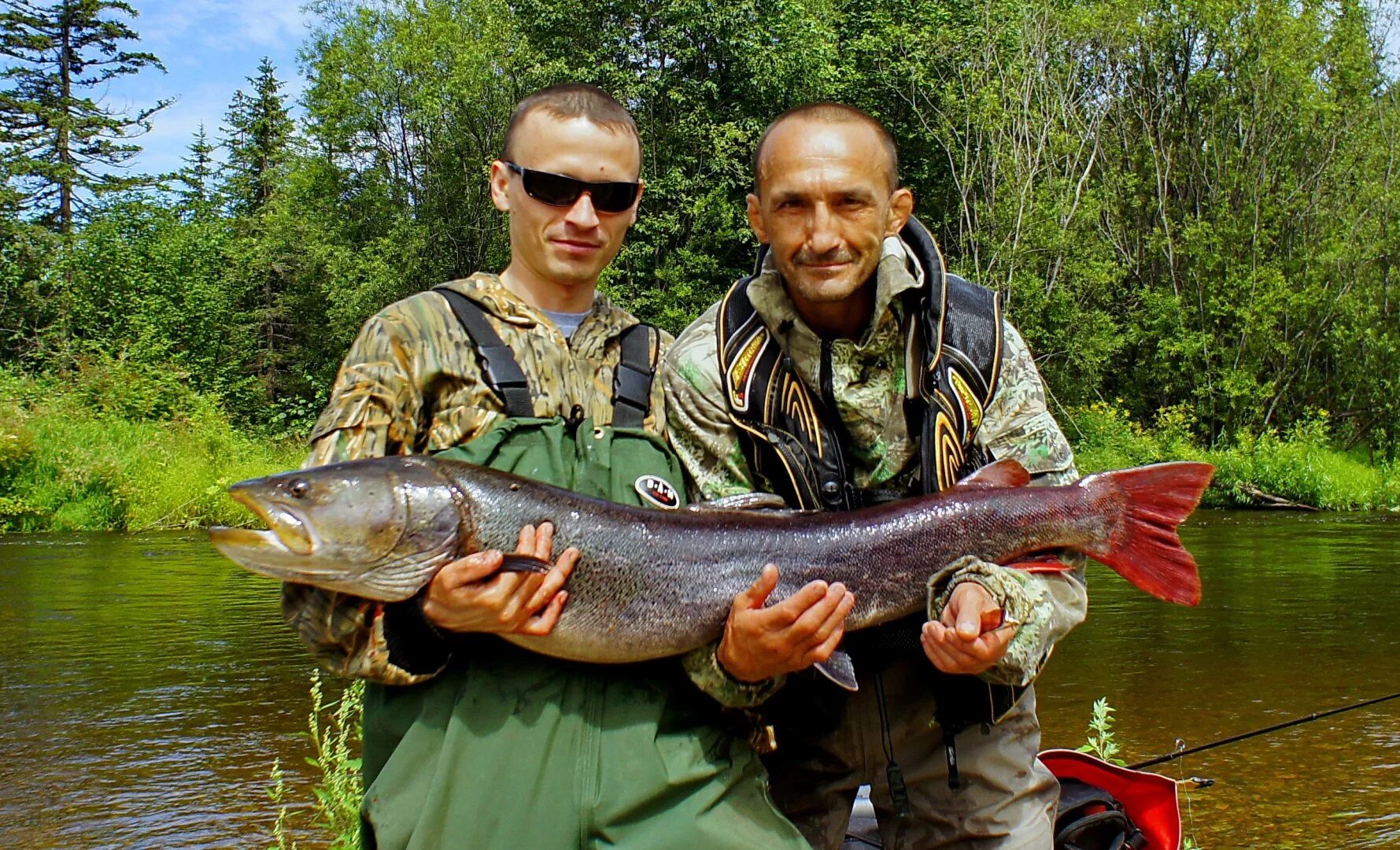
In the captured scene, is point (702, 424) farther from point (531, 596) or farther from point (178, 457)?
point (178, 457)

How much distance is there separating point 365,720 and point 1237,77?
34760 millimetres

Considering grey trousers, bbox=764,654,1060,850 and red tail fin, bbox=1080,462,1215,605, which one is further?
grey trousers, bbox=764,654,1060,850

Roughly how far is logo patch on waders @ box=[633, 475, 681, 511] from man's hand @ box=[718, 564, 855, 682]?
0.38m

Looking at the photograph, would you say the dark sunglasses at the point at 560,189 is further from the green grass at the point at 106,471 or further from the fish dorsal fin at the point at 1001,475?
the green grass at the point at 106,471

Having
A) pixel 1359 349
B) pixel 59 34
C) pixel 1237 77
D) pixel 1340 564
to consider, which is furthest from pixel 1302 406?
pixel 59 34

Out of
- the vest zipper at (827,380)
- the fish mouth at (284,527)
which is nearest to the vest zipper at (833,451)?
the vest zipper at (827,380)

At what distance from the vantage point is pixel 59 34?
40.1 meters

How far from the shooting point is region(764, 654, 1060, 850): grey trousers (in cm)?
329

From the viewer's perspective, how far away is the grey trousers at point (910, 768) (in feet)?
10.8

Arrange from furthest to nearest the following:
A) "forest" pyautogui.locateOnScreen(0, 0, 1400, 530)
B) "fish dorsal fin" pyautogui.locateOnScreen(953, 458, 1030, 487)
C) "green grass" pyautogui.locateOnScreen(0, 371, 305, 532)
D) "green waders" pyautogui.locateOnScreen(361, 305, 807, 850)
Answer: "forest" pyautogui.locateOnScreen(0, 0, 1400, 530), "green grass" pyautogui.locateOnScreen(0, 371, 305, 532), "fish dorsal fin" pyautogui.locateOnScreen(953, 458, 1030, 487), "green waders" pyautogui.locateOnScreen(361, 305, 807, 850)

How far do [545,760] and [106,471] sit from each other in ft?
71.3

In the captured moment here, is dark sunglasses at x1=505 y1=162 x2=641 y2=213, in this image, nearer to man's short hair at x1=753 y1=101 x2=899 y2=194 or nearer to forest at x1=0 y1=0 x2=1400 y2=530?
man's short hair at x1=753 y1=101 x2=899 y2=194

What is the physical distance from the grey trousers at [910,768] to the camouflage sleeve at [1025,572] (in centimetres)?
38

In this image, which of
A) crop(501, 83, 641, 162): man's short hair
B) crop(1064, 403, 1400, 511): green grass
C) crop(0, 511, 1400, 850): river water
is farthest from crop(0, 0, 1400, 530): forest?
crop(501, 83, 641, 162): man's short hair
